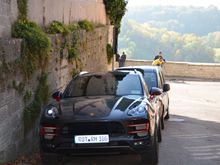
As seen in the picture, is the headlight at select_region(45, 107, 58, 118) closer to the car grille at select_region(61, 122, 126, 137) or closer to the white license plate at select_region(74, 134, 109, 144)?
the car grille at select_region(61, 122, 126, 137)

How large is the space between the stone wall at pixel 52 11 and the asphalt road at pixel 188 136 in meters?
2.57

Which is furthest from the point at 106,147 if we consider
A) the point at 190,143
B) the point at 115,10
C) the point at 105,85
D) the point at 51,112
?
the point at 115,10

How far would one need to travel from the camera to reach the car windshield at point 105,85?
8844 millimetres

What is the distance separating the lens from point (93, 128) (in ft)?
24.0

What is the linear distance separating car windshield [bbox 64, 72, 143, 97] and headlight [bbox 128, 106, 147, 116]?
1.13m

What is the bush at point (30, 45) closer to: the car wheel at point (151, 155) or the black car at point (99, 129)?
the black car at point (99, 129)

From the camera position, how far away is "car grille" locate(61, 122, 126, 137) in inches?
287

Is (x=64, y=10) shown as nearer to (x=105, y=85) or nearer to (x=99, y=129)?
(x=105, y=85)

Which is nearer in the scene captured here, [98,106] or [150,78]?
[98,106]

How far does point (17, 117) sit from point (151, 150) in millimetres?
2223

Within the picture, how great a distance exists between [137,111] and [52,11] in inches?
234

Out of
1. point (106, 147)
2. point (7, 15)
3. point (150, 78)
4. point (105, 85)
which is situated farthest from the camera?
point (150, 78)

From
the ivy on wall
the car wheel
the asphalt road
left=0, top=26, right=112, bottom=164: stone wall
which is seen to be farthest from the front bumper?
the ivy on wall

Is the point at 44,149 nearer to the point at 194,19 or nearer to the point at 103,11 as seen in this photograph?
the point at 103,11
